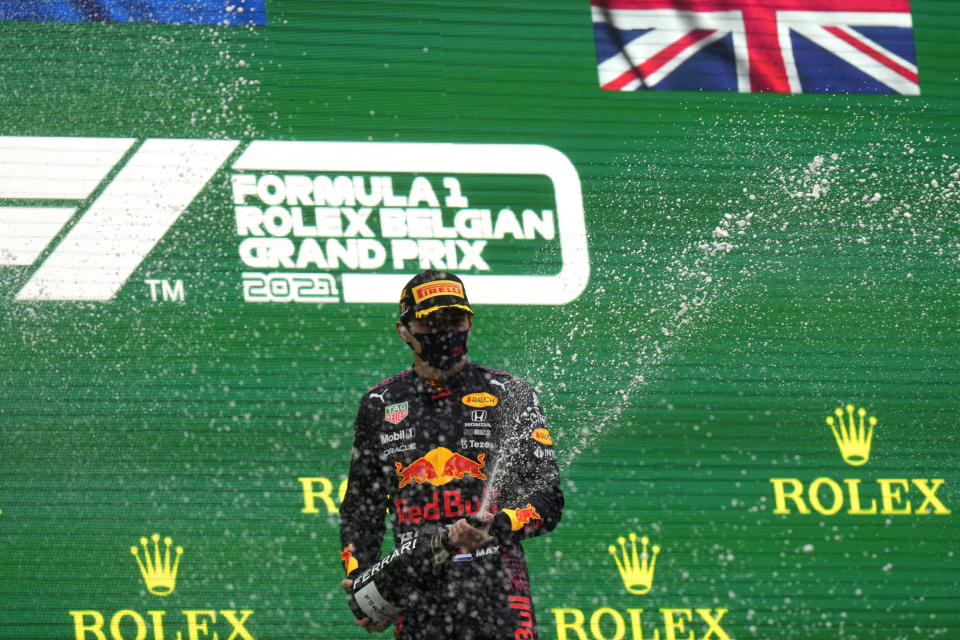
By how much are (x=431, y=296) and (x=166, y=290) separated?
10.4 feet

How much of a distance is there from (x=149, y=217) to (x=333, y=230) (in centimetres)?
100

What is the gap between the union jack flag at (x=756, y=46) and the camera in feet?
24.5

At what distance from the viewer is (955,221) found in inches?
295

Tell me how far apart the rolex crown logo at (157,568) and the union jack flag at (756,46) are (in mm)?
3710

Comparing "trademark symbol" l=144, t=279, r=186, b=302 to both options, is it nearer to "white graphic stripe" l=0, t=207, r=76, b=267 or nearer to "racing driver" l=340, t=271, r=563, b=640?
"white graphic stripe" l=0, t=207, r=76, b=267

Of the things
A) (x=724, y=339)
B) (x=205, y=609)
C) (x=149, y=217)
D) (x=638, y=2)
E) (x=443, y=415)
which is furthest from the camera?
(x=638, y=2)

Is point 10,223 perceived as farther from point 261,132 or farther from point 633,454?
point 633,454

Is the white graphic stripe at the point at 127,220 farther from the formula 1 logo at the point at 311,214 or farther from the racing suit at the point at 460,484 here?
the racing suit at the point at 460,484

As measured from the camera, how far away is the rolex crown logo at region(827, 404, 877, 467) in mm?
6980

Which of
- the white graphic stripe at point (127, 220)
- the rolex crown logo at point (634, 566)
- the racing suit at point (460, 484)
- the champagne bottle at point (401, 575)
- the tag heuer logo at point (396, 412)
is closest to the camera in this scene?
the champagne bottle at point (401, 575)

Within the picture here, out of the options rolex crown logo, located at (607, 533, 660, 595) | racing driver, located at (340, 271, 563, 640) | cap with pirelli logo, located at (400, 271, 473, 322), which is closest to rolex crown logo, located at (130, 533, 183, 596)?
rolex crown logo, located at (607, 533, 660, 595)

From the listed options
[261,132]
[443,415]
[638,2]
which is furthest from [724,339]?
[443,415]

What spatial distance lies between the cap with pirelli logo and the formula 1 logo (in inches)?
117

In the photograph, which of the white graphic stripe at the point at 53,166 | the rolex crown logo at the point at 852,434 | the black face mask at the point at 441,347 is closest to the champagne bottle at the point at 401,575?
the black face mask at the point at 441,347
